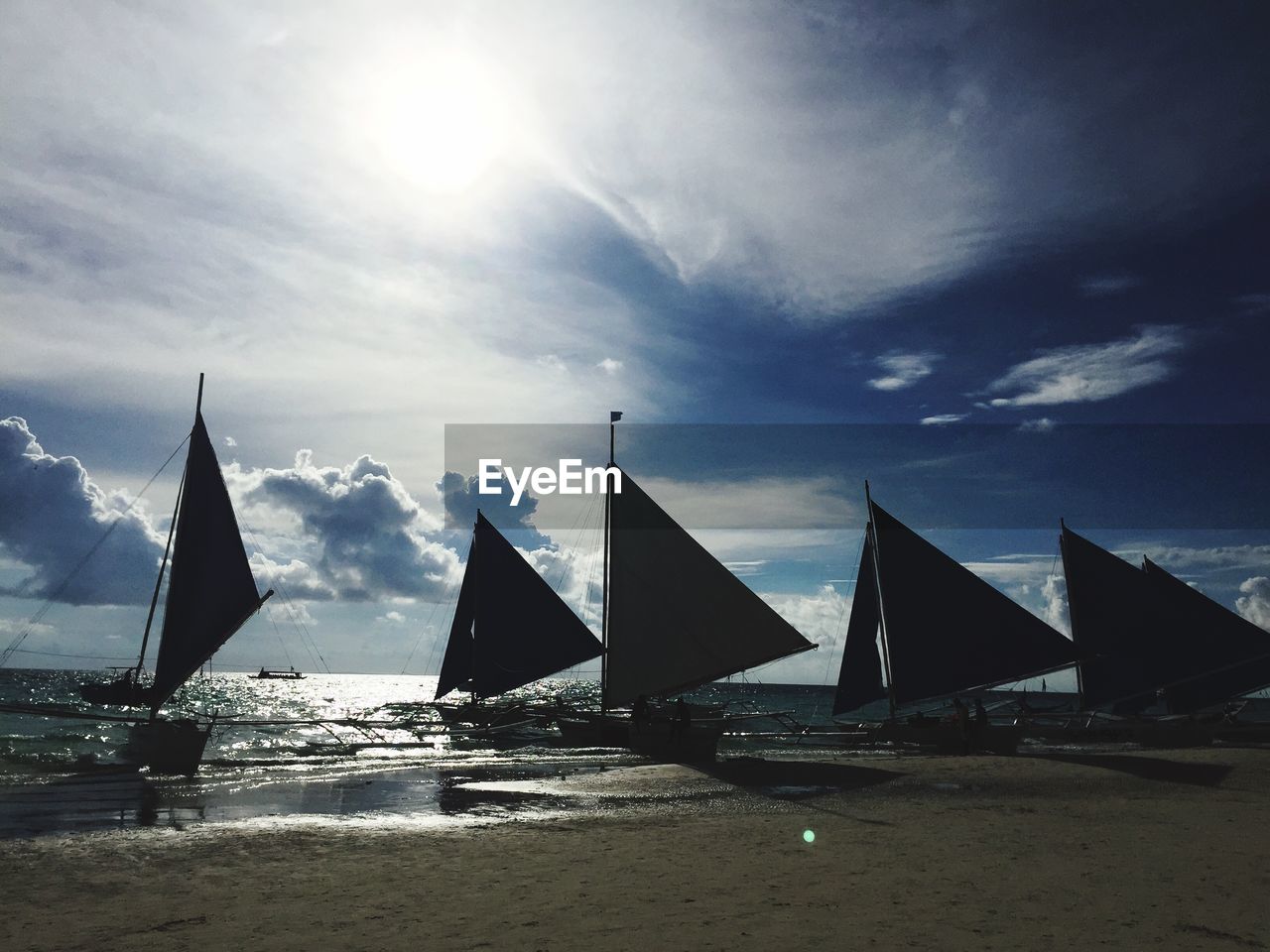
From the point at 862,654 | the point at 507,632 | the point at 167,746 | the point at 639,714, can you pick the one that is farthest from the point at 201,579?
the point at 862,654

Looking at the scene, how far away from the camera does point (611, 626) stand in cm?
3322

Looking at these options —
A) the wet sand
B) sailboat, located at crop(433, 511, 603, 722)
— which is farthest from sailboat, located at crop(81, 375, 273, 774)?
sailboat, located at crop(433, 511, 603, 722)

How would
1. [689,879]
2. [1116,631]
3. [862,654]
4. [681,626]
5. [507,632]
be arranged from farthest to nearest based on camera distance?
1. [507,632]
2. [1116,631]
3. [862,654]
4. [681,626]
5. [689,879]

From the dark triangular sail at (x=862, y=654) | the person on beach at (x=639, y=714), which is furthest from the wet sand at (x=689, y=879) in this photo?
the dark triangular sail at (x=862, y=654)

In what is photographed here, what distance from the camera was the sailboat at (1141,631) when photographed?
40000 millimetres

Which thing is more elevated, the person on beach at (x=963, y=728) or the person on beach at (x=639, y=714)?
the person on beach at (x=639, y=714)

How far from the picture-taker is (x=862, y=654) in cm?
3862

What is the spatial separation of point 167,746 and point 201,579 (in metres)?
5.79

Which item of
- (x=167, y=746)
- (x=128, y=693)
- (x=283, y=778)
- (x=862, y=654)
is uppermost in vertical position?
(x=862, y=654)

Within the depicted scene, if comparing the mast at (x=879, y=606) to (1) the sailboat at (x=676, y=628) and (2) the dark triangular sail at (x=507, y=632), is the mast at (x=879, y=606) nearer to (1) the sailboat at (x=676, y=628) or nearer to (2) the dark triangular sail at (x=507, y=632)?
(1) the sailboat at (x=676, y=628)

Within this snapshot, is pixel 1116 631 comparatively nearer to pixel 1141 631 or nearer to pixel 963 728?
pixel 1141 631

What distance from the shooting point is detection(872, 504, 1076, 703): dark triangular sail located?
3325 cm

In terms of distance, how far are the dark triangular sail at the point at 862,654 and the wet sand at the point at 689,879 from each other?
1780 cm

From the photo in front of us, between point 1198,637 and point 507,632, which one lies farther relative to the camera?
point 507,632
